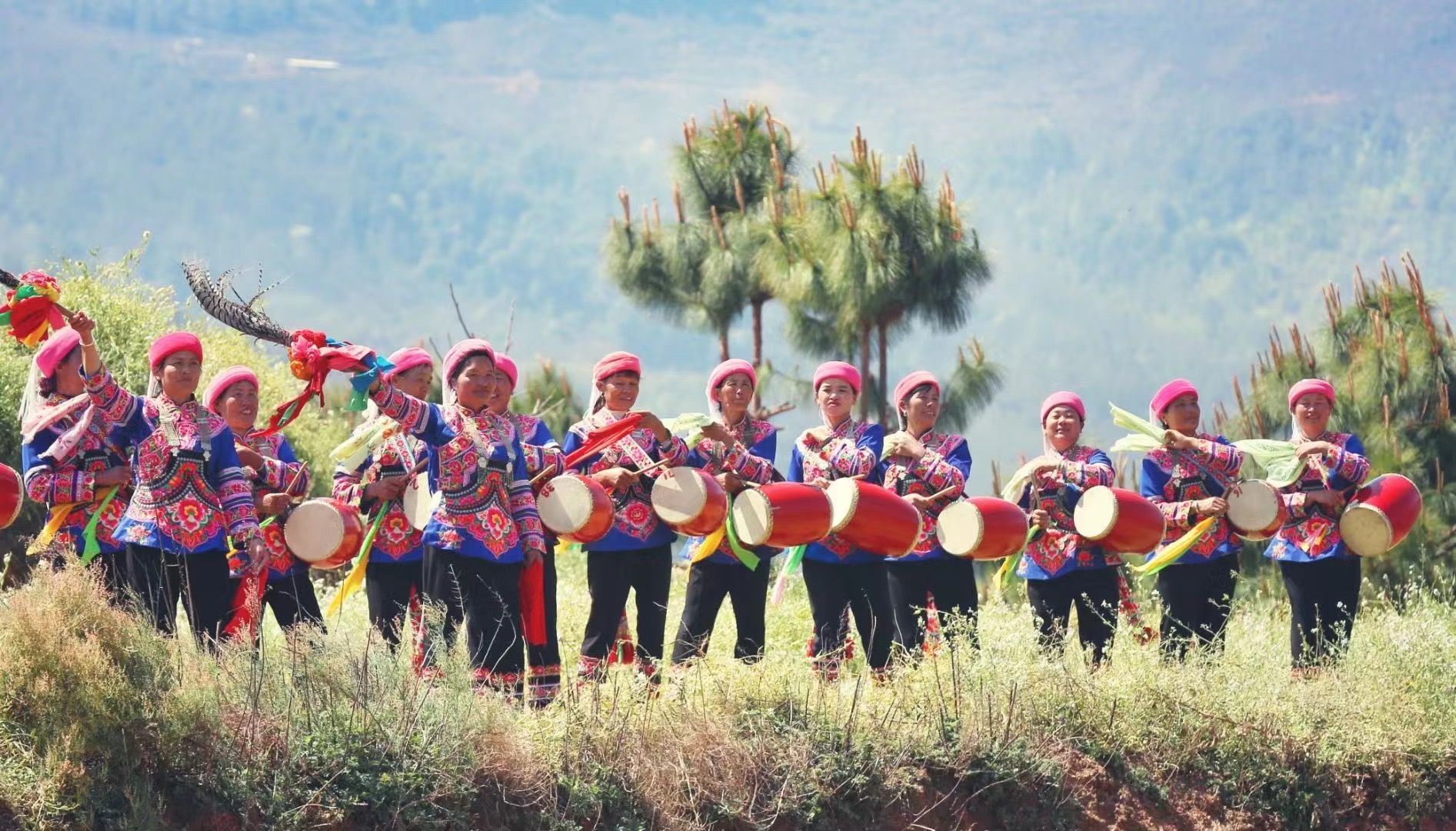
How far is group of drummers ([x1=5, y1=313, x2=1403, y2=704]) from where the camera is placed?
6.34 meters

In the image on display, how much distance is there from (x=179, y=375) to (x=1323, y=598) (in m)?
4.71

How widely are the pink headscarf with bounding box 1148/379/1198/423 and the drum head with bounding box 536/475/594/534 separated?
8.27ft

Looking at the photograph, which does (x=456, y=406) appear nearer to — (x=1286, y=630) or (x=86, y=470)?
(x=86, y=470)

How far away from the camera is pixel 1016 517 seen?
730cm

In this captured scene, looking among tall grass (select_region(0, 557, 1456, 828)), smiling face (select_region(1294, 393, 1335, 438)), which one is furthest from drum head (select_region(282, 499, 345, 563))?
smiling face (select_region(1294, 393, 1335, 438))

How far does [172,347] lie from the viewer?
637 cm

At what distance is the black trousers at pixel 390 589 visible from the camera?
23.0ft

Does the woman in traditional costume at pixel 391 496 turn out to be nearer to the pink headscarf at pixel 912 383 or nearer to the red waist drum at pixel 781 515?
the red waist drum at pixel 781 515

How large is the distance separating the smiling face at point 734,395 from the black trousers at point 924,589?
94 centimetres

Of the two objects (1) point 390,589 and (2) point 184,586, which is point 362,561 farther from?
(2) point 184,586

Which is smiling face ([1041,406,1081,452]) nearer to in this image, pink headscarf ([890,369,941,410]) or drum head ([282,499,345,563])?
pink headscarf ([890,369,941,410])

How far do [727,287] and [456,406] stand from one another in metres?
7.07

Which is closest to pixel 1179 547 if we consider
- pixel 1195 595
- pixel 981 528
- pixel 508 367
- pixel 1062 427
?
pixel 1195 595

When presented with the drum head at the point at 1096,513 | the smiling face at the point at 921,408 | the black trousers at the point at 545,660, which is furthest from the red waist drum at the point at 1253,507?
the black trousers at the point at 545,660
